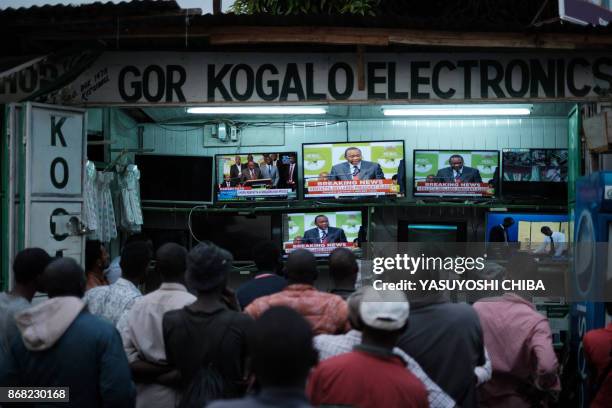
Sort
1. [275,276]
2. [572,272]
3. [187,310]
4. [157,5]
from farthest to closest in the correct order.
Result: [572,272] → [157,5] → [275,276] → [187,310]

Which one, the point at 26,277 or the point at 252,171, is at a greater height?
the point at 252,171

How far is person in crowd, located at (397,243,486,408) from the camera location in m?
4.11

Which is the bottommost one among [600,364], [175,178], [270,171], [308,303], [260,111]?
[600,364]

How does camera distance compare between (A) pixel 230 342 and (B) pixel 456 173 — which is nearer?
(A) pixel 230 342

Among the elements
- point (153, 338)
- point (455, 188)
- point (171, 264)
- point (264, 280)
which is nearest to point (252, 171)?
point (455, 188)

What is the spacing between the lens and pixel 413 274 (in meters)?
4.39

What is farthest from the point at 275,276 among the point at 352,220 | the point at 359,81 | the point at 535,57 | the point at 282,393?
the point at 352,220

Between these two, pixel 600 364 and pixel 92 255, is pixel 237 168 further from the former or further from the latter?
pixel 600 364

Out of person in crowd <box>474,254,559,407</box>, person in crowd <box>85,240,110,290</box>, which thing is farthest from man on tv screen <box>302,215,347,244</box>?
person in crowd <box>474,254,559,407</box>

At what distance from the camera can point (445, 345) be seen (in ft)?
13.5

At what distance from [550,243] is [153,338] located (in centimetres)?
767

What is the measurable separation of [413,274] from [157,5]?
4.07m

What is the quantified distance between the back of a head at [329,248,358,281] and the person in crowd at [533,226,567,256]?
252 inches

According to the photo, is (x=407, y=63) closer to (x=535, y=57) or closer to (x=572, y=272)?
(x=535, y=57)
